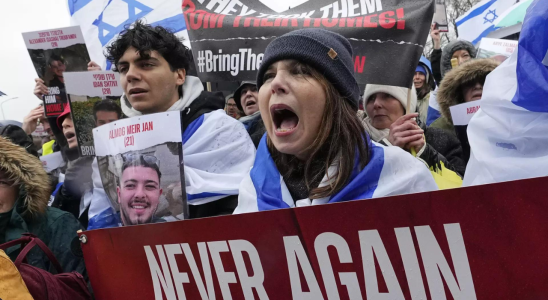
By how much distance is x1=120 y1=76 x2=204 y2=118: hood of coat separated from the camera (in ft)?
9.06

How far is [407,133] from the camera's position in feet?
8.18

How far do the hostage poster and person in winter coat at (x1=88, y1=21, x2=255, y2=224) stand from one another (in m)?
0.27

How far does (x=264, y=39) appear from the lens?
3029 mm

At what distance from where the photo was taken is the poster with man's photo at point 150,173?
7.23ft

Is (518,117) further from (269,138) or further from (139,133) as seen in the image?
(139,133)

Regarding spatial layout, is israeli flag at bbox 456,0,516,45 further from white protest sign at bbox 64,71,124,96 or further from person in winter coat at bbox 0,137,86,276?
person in winter coat at bbox 0,137,86,276

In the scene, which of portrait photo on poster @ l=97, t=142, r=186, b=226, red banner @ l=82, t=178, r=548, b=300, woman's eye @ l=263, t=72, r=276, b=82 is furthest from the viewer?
portrait photo on poster @ l=97, t=142, r=186, b=226

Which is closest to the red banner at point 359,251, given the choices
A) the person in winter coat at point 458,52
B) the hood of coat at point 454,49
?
the person in winter coat at point 458,52

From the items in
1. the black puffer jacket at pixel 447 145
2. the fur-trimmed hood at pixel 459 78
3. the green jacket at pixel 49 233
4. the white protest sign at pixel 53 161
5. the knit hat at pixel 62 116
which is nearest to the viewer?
the green jacket at pixel 49 233

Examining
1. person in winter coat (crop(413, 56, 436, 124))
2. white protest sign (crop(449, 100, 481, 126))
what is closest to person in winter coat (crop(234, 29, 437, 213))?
white protest sign (crop(449, 100, 481, 126))

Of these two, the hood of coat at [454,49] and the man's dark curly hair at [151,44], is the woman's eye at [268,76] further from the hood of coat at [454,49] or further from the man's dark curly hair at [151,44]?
the hood of coat at [454,49]

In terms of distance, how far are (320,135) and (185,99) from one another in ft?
3.94

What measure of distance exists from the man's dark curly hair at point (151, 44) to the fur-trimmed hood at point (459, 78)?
5.62 ft

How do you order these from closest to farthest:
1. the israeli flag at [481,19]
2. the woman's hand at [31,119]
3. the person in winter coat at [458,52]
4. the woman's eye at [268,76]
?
1. the woman's eye at [268,76]
2. the woman's hand at [31,119]
3. the person in winter coat at [458,52]
4. the israeli flag at [481,19]
